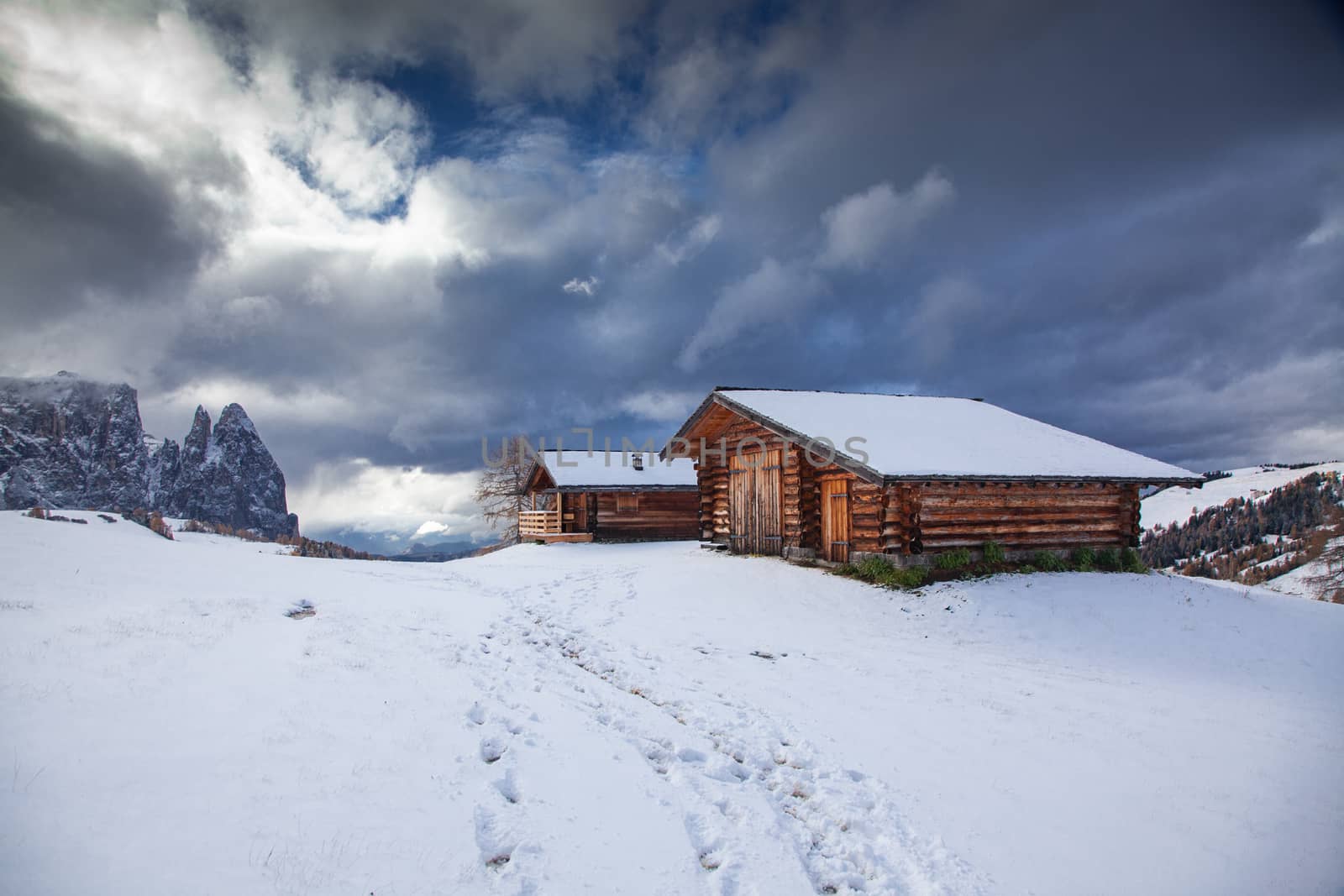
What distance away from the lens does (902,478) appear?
14.1 meters

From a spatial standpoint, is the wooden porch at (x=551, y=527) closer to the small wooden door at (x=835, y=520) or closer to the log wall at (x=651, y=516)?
the log wall at (x=651, y=516)

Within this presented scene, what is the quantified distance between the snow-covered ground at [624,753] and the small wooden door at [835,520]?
5.39m

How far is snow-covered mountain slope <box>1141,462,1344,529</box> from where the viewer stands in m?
100

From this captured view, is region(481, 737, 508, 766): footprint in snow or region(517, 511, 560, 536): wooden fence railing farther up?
region(517, 511, 560, 536): wooden fence railing

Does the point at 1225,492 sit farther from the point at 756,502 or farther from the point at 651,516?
the point at 756,502

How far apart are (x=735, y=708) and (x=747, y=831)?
2679 millimetres

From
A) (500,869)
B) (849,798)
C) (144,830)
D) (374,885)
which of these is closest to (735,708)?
(849,798)

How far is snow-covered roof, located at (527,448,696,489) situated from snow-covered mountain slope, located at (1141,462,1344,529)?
102m

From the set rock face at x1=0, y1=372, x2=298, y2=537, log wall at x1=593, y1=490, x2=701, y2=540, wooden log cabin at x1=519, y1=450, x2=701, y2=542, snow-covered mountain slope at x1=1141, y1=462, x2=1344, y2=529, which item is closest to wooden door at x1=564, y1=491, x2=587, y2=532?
wooden log cabin at x1=519, y1=450, x2=701, y2=542

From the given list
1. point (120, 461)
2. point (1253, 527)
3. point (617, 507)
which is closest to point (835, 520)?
point (617, 507)

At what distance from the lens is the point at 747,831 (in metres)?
4.52

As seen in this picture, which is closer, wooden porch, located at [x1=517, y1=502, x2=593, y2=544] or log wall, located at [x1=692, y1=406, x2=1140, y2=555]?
log wall, located at [x1=692, y1=406, x2=1140, y2=555]

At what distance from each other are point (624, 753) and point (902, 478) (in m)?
10.6

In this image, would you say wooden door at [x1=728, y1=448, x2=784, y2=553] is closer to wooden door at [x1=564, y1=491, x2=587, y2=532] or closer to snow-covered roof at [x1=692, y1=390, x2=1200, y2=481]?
snow-covered roof at [x1=692, y1=390, x2=1200, y2=481]
